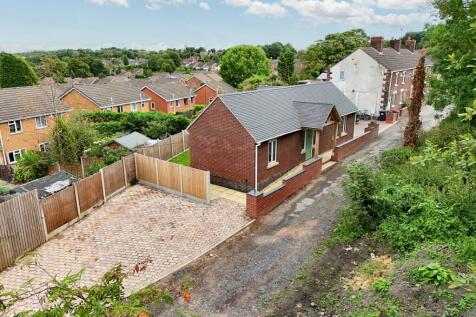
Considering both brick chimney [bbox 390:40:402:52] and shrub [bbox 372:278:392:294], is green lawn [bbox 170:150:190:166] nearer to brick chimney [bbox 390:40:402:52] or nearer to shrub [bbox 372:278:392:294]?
shrub [bbox 372:278:392:294]

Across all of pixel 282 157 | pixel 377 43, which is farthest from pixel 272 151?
pixel 377 43

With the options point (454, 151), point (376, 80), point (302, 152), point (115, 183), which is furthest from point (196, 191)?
point (376, 80)

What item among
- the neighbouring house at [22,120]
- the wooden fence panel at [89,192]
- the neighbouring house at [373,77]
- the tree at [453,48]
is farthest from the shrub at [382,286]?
the neighbouring house at [373,77]

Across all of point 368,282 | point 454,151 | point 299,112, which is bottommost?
point 368,282

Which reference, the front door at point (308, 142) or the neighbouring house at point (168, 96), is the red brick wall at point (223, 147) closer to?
the front door at point (308, 142)

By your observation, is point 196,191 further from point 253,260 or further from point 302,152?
point 302,152

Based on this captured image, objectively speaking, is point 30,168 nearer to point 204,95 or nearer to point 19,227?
point 19,227
